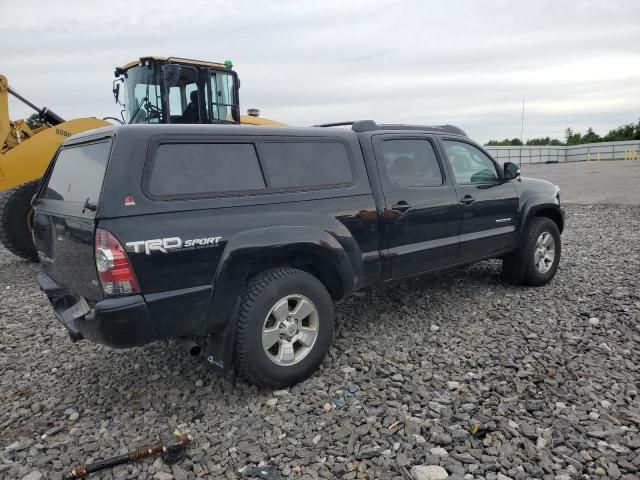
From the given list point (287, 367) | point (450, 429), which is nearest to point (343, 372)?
point (287, 367)

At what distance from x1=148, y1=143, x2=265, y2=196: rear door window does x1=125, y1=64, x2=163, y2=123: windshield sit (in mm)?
5147

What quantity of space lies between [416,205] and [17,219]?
246 inches

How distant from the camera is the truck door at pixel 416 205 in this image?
428 centimetres

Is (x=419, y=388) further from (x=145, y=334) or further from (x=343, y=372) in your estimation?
(x=145, y=334)

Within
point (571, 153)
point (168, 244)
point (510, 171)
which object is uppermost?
point (571, 153)

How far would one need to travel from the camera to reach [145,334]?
3.00 meters

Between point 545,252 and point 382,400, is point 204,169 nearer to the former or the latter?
point 382,400

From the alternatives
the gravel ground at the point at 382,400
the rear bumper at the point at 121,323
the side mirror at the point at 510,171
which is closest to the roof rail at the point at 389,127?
the side mirror at the point at 510,171

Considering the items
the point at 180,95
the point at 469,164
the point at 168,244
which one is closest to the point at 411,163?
the point at 469,164

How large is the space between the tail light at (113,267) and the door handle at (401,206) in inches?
87.4

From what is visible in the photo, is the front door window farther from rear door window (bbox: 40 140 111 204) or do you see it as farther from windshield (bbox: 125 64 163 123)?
windshield (bbox: 125 64 163 123)

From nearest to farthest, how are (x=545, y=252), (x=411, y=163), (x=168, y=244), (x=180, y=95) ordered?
(x=168, y=244) → (x=411, y=163) → (x=545, y=252) → (x=180, y=95)

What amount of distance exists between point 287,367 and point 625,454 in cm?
207

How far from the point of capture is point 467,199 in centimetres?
492
